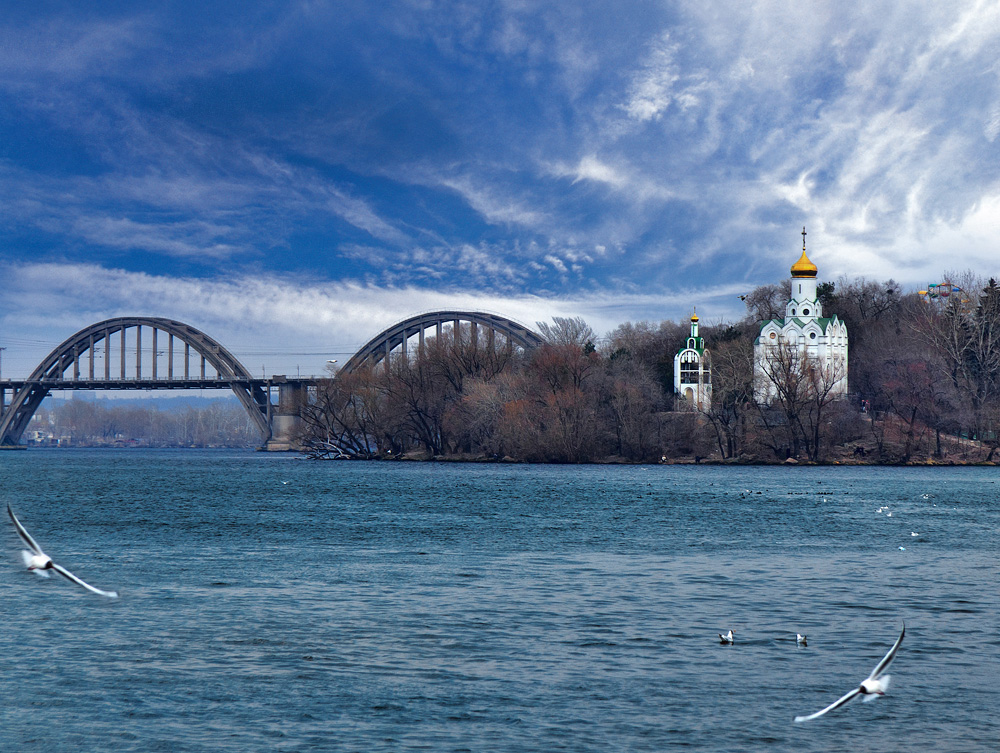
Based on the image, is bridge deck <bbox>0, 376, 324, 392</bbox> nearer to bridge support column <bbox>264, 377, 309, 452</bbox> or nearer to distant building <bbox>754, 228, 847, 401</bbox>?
bridge support column <bbox>264, 377, 309, 452</bbox>

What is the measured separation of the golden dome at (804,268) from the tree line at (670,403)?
1310 centimetres

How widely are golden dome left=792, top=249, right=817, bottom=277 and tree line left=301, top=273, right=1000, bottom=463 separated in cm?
1310

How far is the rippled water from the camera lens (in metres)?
12.1

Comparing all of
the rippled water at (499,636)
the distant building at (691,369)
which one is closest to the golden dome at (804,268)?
the distant building at (691,369)

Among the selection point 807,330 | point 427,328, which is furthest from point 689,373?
point 427,328

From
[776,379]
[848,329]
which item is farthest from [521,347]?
[776,379]

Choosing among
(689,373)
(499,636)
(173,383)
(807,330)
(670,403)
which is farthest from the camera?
(173,383)

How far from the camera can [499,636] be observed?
54.7 ft

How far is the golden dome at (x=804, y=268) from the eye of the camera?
113812mm

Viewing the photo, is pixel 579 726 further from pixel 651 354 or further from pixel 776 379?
pixel 651 354

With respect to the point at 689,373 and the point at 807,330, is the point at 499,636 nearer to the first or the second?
the point at 689,373

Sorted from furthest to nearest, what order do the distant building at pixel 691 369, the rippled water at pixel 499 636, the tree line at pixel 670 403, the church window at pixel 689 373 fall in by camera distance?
the church window at pixel 689 373 < the distant building at pixel 691 369 < the tree line at pixel 670 403 < the rippled water at pixel 499 636

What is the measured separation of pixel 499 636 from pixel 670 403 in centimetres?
8126

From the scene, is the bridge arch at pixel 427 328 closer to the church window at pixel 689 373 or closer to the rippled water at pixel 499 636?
the church window at pixel 689 373
